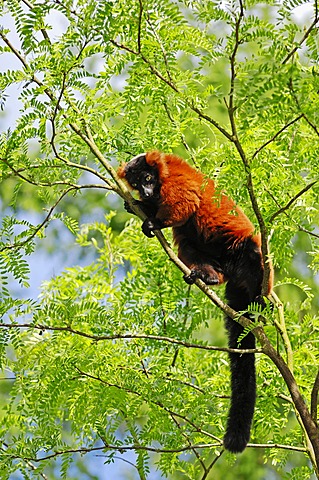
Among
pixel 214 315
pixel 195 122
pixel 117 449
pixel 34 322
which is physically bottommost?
pixel 117 449

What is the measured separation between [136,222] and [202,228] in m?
0.83

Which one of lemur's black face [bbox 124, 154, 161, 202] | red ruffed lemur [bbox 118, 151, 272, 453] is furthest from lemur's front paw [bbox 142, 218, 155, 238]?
lemur's black face [bbox 124, 154, 161, 202]

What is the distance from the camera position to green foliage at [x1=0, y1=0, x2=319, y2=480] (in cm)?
310

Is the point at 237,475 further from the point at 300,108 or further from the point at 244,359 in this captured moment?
the point at 300,108

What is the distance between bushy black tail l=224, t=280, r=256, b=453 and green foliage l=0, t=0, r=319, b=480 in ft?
0.48

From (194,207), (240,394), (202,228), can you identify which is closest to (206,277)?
(202,228)

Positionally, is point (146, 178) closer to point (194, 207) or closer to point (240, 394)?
point (194, 207)

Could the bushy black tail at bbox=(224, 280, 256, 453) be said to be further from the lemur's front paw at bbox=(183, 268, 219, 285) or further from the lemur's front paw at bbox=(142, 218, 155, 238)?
the lemur's front paw at bbox=(142, 218, 155, 238)

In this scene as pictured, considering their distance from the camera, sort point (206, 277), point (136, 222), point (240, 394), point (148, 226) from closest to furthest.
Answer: point (240, 394), point (148, 226), point (206, 277), point (136, 222)

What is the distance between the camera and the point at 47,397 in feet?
13.8

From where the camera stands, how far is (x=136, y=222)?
5.77 metres

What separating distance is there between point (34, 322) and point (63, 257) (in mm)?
9936

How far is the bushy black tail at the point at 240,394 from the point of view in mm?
4352

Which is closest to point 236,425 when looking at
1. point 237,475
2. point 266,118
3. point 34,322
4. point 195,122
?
point 34,322
